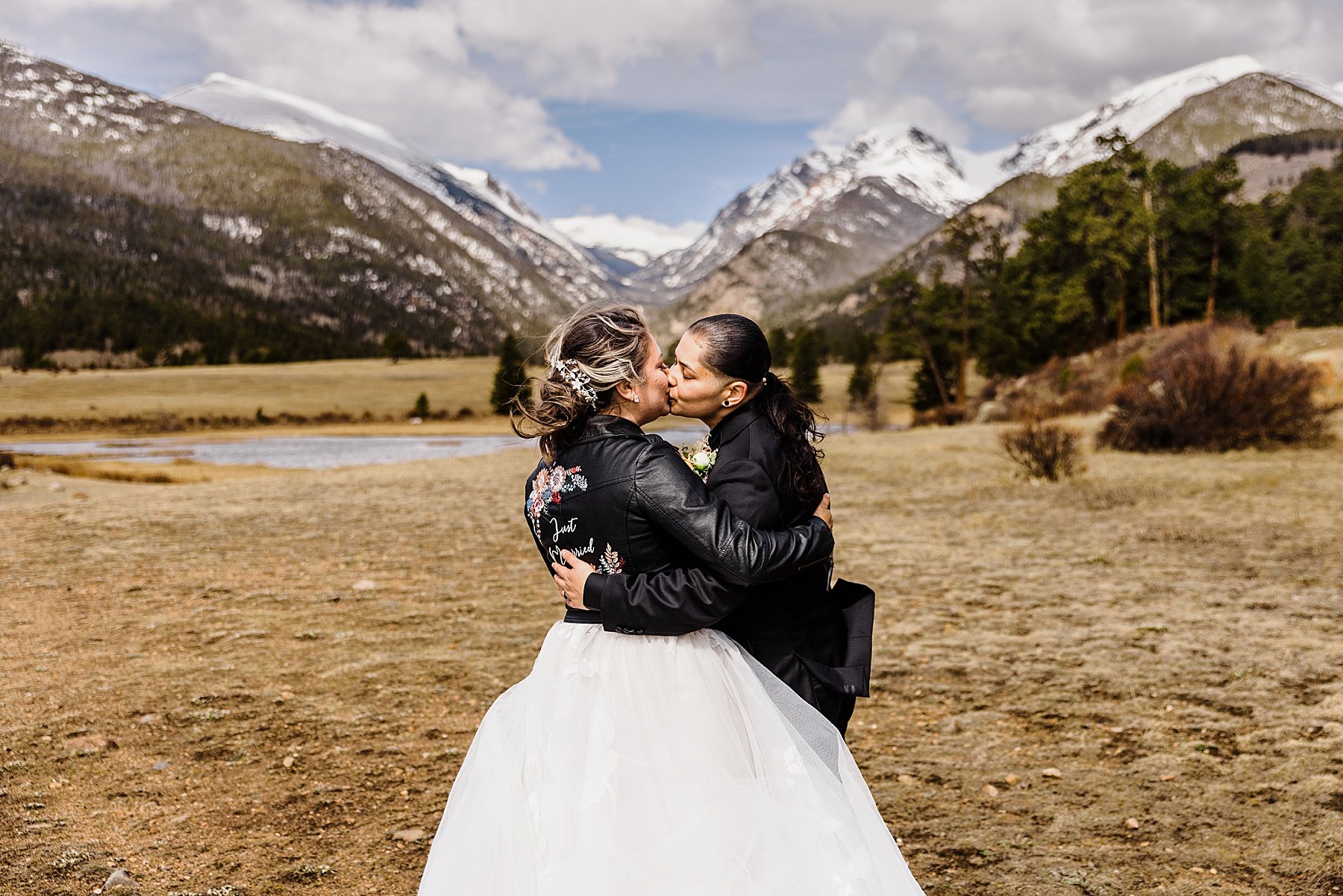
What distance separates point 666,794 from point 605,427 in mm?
982

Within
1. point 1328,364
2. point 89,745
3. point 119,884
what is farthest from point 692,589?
Answer: point 1328,364

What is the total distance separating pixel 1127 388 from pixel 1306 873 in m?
19.1

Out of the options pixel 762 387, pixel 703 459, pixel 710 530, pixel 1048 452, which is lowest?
pixel 1048 452

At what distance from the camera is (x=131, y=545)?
1160 centimetres

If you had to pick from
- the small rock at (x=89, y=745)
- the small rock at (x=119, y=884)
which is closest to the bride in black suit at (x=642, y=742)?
the small rock at (x=119, y=884)

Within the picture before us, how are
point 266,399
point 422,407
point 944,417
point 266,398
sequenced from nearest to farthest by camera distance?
point 944,417
point 422,407
point 266,399
point 266,398

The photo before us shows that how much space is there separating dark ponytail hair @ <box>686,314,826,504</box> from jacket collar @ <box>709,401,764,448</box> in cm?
2

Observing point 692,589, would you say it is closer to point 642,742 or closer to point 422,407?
point 642,742

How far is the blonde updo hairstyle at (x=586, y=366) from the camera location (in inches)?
94.4

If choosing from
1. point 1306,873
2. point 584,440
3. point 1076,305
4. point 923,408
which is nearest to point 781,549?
point 584,440

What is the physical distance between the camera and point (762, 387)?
8.25 ft

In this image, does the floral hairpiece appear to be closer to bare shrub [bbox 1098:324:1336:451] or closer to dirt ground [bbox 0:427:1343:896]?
dirt ground [bbox 0:427:1343:896]

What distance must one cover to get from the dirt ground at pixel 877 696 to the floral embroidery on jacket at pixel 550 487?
6.54 feet

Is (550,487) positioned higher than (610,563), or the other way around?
(550,487)
